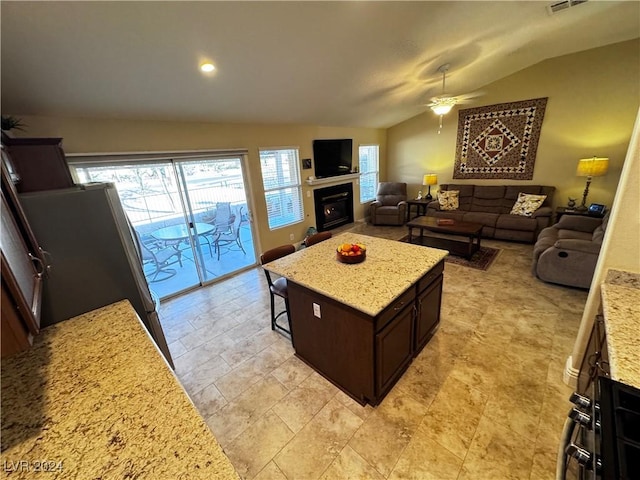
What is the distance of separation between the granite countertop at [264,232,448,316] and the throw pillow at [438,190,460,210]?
3829 millimetres

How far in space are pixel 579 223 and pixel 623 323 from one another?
3.78m

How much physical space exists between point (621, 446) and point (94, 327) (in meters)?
2.19

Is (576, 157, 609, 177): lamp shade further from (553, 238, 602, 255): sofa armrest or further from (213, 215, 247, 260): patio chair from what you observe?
(213, 215, 247, 260): patio chair

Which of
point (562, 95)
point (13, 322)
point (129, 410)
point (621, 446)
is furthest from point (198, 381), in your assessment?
point (562, 95)

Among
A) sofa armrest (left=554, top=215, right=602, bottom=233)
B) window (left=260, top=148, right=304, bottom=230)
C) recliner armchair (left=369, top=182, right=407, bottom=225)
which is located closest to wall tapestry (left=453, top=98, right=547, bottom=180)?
recliner armchair (left=369, top=182, right=407, bottom=225)

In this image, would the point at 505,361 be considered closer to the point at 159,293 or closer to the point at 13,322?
the point at 13,322

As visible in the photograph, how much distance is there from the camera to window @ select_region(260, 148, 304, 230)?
455 centimetres

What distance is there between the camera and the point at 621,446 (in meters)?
0.75

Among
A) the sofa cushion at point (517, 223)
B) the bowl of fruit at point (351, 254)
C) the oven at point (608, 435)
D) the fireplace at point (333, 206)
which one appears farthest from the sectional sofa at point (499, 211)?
the oven at point (608, 435)

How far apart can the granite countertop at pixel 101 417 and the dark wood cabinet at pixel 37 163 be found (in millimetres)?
1068

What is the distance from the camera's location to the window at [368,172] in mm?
6642

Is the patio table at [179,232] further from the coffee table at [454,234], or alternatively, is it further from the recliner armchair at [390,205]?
the recliner armchair at [390,205]

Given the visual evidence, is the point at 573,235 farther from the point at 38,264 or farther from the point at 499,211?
the point at 38,264

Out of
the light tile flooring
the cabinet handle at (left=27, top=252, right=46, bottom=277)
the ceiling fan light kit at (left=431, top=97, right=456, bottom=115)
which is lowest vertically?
the light tile flooring
